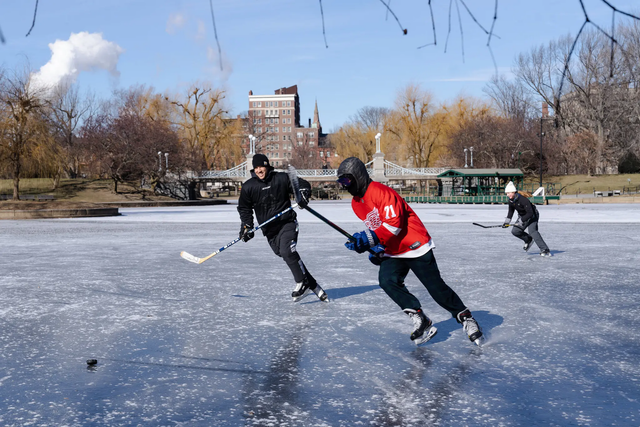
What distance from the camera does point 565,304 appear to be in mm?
6602

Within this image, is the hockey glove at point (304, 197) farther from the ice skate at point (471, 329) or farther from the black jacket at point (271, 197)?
the ice skate at point (471, 329)

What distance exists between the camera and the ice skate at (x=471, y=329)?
4.91 meters

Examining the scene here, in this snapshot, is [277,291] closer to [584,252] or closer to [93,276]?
[93,276]

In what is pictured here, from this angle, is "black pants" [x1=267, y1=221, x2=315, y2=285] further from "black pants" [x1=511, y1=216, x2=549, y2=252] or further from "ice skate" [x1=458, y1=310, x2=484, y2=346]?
"black pants" [x1=511, y1=216, x2=549, y2=252]

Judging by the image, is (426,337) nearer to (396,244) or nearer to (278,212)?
(396,244)

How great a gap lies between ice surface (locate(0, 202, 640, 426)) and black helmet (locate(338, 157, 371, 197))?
129 cm

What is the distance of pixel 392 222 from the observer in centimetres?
464

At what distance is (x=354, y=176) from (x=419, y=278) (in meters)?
0.99

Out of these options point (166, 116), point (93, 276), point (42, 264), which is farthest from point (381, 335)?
point (166, 116)

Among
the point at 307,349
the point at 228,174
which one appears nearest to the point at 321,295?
the point at 307,349

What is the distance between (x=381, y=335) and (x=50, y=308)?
3.65 m

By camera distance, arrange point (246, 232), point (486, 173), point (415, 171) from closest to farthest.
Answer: point (246, 232)
point (486, 173)
point (415, 171)

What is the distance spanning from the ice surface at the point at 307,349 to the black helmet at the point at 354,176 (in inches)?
50.7

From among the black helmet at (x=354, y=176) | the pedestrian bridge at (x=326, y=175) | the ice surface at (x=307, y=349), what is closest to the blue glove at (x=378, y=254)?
the black helmet at (x=354, y=176)
